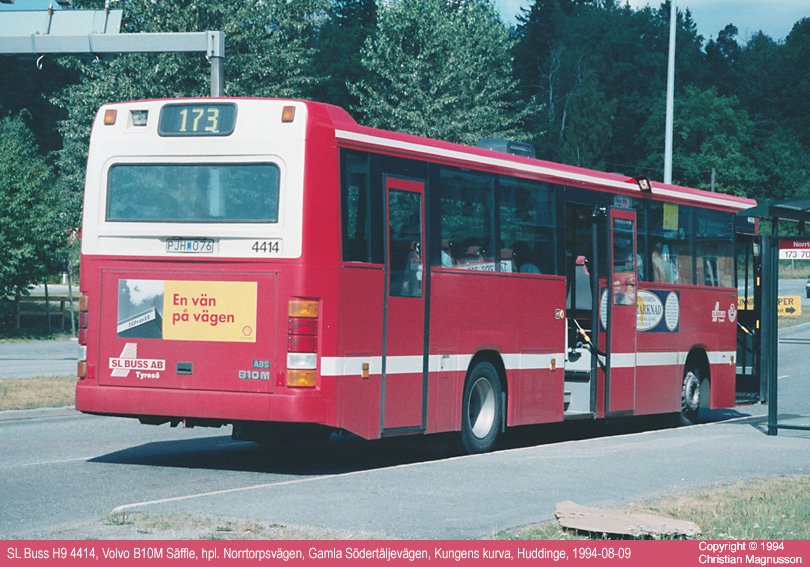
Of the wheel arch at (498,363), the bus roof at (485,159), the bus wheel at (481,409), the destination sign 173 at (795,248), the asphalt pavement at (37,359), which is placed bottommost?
the asphalt pavement at (37,359)

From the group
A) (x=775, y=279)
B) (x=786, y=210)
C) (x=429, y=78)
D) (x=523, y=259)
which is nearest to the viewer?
(x=523, y=259)

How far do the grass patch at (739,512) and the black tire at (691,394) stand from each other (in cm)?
672

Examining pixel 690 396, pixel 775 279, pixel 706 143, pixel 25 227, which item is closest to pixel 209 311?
pixel 775 279

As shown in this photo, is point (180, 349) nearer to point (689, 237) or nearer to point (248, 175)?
point (248, 175)

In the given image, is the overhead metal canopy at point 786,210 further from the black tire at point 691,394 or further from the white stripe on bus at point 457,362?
the black tire at point 691,394

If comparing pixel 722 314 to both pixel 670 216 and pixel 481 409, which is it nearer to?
pixel 670 216

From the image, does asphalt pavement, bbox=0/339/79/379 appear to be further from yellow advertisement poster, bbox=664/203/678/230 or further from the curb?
yellow advertisement poster, bbox=664/203/678/230

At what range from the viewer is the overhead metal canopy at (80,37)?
17516mm

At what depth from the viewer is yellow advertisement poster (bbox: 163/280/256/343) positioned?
10477 mm

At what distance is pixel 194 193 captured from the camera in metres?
10.8

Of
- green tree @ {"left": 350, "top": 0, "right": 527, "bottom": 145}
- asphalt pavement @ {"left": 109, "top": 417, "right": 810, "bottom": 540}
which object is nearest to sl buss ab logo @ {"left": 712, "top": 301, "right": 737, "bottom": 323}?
asphalt pavement @ {"left": 109, "top": 417, "right": 810, "bottom": 540}

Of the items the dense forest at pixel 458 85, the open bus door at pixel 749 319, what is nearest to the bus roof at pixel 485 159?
the open bus door at pixel 749 319

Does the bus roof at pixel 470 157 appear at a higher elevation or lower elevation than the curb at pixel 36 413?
higher

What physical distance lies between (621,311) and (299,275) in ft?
20.2
